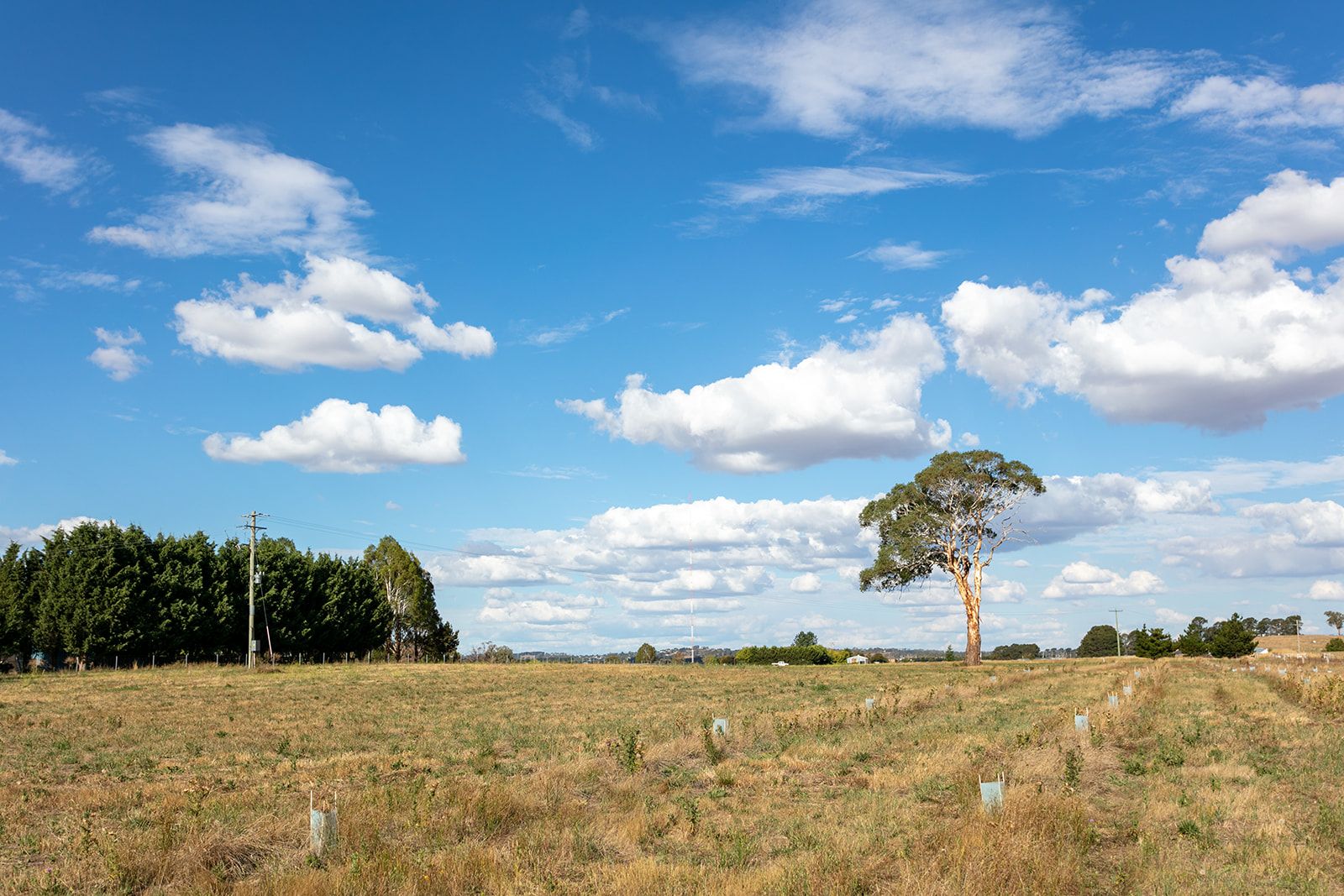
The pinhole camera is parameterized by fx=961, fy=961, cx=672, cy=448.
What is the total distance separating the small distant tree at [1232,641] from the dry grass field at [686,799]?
256 ft

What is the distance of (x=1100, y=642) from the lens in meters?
147

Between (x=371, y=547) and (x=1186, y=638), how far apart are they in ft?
288

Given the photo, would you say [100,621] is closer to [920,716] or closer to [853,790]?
[920,716]

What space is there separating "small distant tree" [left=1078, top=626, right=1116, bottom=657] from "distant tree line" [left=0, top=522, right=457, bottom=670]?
10803 cm

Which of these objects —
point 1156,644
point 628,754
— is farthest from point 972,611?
point 628,754

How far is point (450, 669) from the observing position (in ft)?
218

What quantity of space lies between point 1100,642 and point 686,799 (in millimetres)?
148749

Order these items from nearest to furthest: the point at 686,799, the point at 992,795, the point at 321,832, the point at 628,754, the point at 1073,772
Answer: the point at 321,832
the point at 992,795
the point at 1073,772
the point at 686,799
the point at 628,754

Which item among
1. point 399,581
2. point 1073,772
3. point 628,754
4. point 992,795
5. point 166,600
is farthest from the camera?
point 399,581

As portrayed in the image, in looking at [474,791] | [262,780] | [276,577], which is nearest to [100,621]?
[276,577]

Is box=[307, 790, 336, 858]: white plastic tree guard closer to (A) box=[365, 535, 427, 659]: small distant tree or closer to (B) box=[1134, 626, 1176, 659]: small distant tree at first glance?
(A) box=[365, 535, 427, 659]: small distant tree

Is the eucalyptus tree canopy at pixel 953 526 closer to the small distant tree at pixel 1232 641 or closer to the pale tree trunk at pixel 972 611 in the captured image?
the pale tree trunk at pixel 972 611

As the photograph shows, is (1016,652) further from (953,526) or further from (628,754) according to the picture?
(628,754)

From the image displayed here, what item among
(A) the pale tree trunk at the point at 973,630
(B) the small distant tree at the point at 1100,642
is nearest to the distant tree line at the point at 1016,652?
(B) the small distant tree at the point at 1100,642
